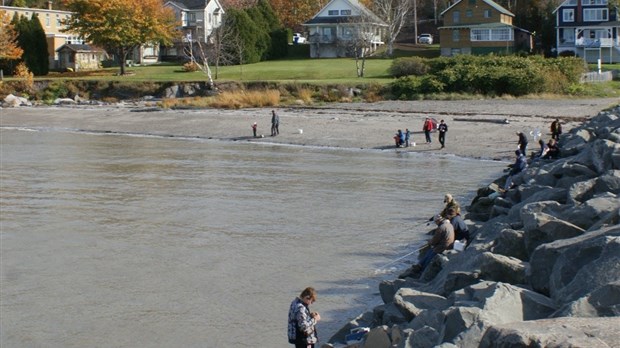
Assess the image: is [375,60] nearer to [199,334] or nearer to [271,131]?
[271,131]

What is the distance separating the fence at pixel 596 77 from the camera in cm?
5841

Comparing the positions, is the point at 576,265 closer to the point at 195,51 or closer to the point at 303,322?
the point at 303,322

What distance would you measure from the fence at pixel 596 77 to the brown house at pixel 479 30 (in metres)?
15.9

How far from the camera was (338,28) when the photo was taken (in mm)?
82188

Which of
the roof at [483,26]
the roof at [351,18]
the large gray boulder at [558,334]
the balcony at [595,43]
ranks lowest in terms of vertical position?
the large gray boulder at [558,334]

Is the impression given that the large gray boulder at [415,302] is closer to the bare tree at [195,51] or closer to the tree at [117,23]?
the bare tree at [195,51]

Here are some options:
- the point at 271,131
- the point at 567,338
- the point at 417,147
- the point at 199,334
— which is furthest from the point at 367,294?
the point at 271,131

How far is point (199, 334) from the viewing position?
43.9ft

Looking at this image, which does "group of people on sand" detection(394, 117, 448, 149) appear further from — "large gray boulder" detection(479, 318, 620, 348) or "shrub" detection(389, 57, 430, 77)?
"large gray boulder" detection(479, 318, 620, 348)

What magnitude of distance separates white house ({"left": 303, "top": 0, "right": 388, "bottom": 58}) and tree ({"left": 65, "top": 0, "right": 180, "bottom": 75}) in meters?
15.7

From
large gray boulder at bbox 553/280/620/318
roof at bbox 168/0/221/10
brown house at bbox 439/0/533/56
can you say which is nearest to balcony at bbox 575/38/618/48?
brown house at bbox 439/0/533/56

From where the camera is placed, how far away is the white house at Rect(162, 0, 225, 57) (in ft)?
286

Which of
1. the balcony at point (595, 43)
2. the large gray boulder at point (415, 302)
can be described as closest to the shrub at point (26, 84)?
the balcony at point (595, 43)

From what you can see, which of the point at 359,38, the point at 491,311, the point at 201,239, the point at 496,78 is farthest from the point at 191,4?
the point at 491,311
